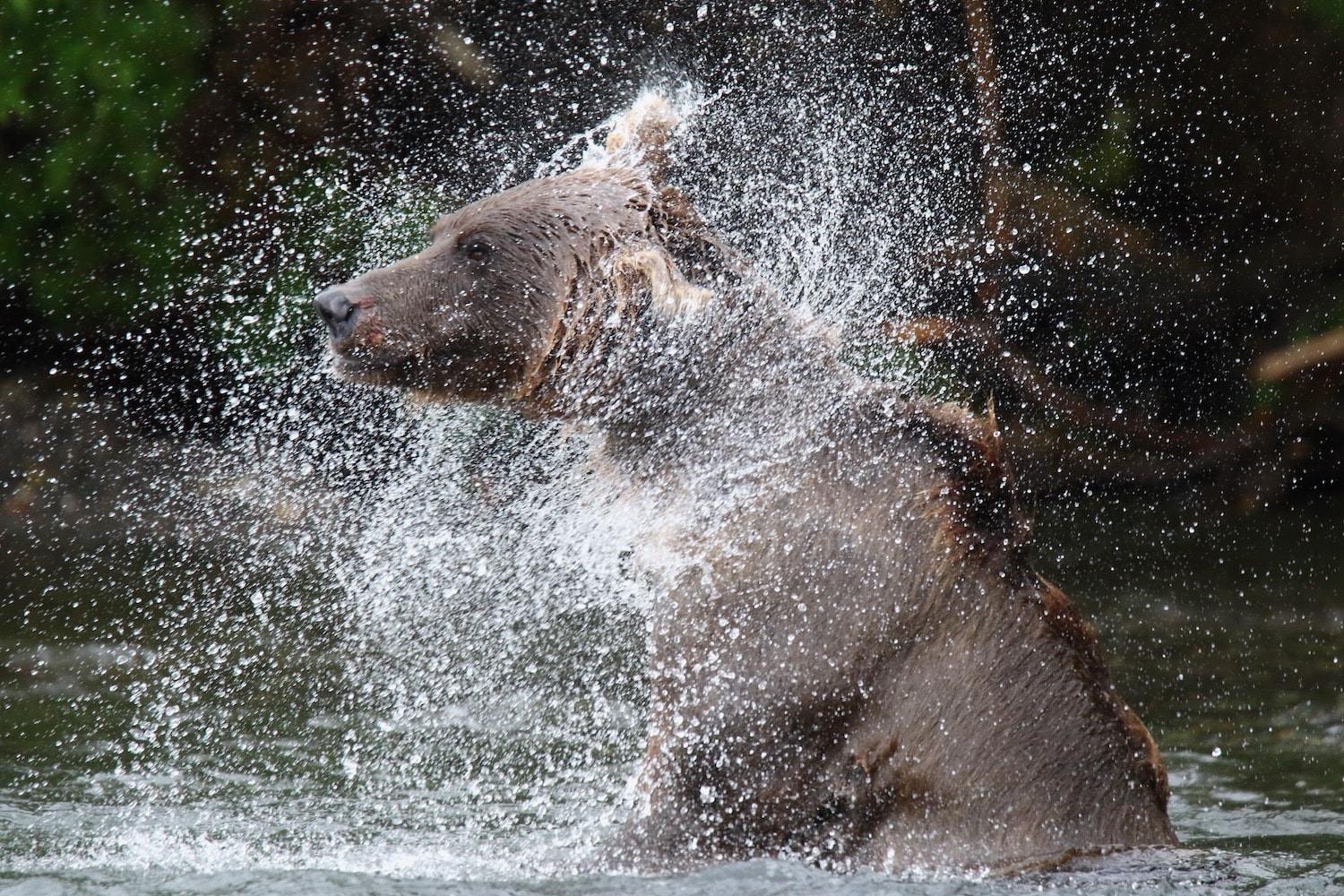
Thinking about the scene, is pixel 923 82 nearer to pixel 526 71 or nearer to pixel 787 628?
pixel 526 71

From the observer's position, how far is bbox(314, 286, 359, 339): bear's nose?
4.75 meters

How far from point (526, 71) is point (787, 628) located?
7160 millimetres

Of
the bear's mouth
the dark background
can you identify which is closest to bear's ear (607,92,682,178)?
the bear's mouth

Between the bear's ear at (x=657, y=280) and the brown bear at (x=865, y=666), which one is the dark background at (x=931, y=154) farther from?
the brown bear at (x=865, y=666)

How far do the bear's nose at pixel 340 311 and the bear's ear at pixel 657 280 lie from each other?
34.6 inches

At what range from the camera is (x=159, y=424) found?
10.8 metres

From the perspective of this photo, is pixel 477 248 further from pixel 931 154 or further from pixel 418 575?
pixel 931 154

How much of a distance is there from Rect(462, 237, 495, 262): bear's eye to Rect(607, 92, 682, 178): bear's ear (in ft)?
2.32

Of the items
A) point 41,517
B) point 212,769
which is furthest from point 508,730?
point 41,517

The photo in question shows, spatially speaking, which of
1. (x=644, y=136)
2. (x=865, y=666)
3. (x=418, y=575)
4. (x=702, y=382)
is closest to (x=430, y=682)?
(x=418, y=575)

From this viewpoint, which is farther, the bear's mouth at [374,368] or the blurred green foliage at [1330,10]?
the blurred green foliage at [1330,10]

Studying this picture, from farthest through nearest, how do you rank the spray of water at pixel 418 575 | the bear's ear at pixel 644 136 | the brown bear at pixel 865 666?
the bear's ear at pixel 644 136, the spray of water at pixel 418 575, the brown bear at pixel 865 666

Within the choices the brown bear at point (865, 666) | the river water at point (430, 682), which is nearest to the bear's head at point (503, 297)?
the brown bear at point (865, 666)

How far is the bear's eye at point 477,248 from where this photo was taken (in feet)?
16.2
